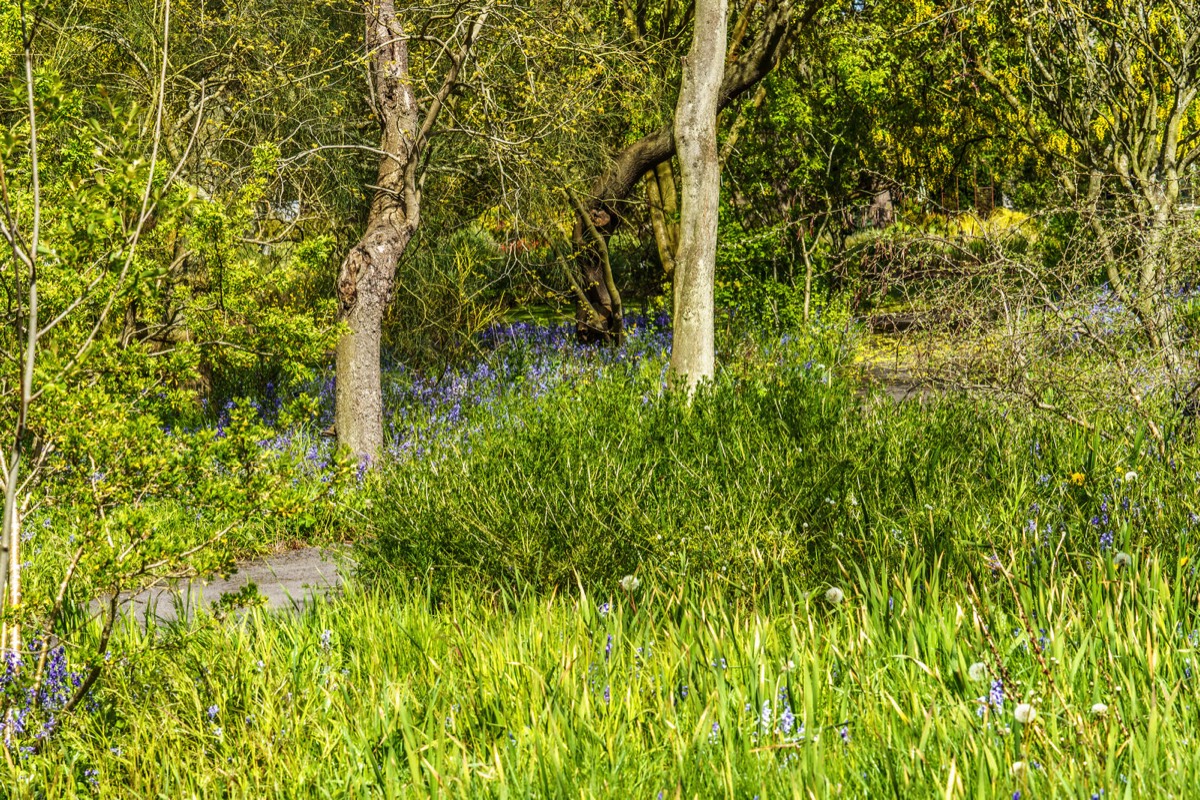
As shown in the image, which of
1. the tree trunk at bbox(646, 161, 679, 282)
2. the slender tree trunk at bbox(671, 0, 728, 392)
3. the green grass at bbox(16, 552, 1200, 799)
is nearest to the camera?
the green grass at bbox(16, 552, 1200, 799)

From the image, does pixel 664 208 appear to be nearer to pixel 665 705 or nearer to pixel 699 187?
pixel 699 187

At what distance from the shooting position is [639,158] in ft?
36.1

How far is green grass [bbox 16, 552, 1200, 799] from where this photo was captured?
7.80 feet

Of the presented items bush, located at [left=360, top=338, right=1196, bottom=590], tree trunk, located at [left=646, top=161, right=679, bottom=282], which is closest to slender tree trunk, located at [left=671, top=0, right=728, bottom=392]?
bush, located at [left=360, top=338, right=1196, bottom=590]

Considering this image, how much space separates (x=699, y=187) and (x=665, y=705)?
17.6 ft

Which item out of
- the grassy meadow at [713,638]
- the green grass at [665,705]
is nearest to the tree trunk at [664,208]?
the grassy meadow at [713,638]

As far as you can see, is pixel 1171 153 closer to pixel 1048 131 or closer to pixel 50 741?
pixel 1048 131

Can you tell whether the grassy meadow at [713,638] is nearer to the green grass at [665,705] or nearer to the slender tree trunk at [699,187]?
the green grass at [665,705]

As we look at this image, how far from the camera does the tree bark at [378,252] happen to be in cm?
771

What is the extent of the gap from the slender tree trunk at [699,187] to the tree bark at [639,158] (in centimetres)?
218

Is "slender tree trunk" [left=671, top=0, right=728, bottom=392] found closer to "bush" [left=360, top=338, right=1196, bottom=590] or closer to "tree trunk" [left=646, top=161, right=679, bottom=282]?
"bush" [left=360, top=338, right=1196, bottom=590]

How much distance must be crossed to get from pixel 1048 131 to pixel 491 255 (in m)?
6.68

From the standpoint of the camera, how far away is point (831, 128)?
12.0 metres

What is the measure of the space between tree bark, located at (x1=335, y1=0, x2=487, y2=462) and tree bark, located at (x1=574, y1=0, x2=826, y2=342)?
9.67 feet
